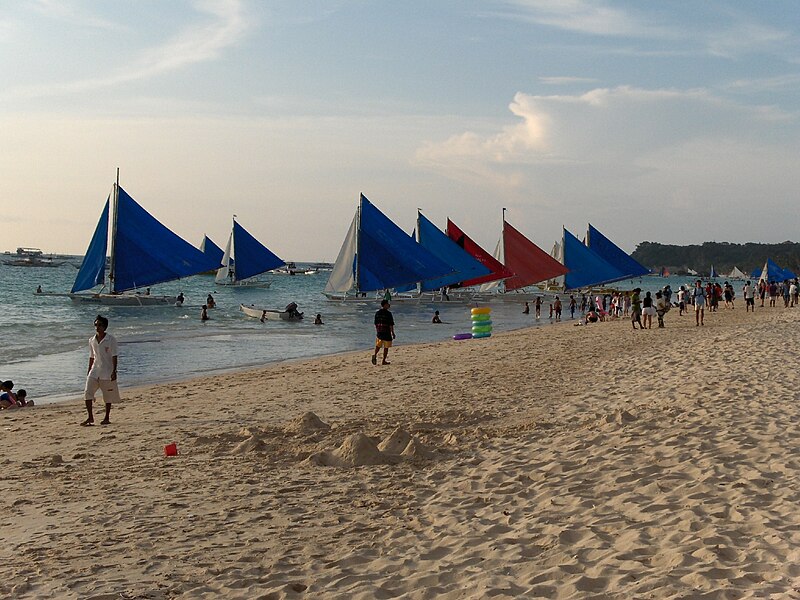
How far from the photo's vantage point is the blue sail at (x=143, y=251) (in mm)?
40062

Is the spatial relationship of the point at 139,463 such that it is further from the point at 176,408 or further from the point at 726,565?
the point at 726,565

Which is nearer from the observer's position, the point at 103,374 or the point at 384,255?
the point at 103,374

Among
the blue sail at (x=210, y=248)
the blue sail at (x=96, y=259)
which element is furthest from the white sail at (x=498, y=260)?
the blue sail at (x=210, y=248)

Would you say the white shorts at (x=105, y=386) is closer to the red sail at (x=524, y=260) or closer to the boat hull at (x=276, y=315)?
the boat hull at (x=276, y=315)

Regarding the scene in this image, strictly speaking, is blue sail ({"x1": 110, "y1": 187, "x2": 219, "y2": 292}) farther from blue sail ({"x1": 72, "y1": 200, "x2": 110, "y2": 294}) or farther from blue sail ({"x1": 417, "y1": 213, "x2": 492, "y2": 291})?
blue sail ({"x1": 417, "y1": 213, "x2": 492, "y2": 291})

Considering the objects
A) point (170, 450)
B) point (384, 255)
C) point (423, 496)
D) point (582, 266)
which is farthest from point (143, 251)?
point (423, 496)

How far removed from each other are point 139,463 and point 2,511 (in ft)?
5.48

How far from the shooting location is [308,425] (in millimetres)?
9125

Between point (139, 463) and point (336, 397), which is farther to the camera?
point (336, 397)

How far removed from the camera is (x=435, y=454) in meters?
7.65

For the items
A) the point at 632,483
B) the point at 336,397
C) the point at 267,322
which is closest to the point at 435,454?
the point at 632,483

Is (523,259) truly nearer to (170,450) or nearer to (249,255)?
(249,255)

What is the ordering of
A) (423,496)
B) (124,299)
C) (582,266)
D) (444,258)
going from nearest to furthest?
(423,496) → (124,299) → (444,258) → (582,266)

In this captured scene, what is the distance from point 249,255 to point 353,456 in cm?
5659
